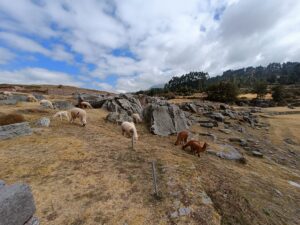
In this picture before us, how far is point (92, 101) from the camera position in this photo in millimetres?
27734

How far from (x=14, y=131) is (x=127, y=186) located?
874 cm

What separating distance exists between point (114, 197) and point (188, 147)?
8.44m

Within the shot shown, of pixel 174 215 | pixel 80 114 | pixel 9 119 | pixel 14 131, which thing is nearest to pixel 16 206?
pixel 174 215

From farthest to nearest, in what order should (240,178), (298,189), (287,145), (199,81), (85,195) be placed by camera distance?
(199,81)
(287,145)
(298,189)
(240,178)
(85,195)

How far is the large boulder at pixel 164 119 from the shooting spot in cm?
→ 1782

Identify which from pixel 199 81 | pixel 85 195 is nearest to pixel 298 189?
pixel 85 195

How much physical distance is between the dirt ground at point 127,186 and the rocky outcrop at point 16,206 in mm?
546

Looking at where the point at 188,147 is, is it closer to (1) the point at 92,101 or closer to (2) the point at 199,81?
(1) the point at 92,101

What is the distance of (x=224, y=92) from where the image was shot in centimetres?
7531

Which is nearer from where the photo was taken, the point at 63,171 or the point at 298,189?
the point at 63,171

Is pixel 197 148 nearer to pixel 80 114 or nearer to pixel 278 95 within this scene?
pixel 80 114

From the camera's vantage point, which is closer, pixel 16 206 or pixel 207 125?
pixel 16 206

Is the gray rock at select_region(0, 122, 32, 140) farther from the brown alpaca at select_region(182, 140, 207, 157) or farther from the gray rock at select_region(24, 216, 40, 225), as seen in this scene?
the brown alpaca at select_region(182, 140, 207, 157)

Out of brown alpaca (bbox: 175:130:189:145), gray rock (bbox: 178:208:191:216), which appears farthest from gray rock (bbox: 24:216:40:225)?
brown alpaca (bbox: 175:130:189:145)
